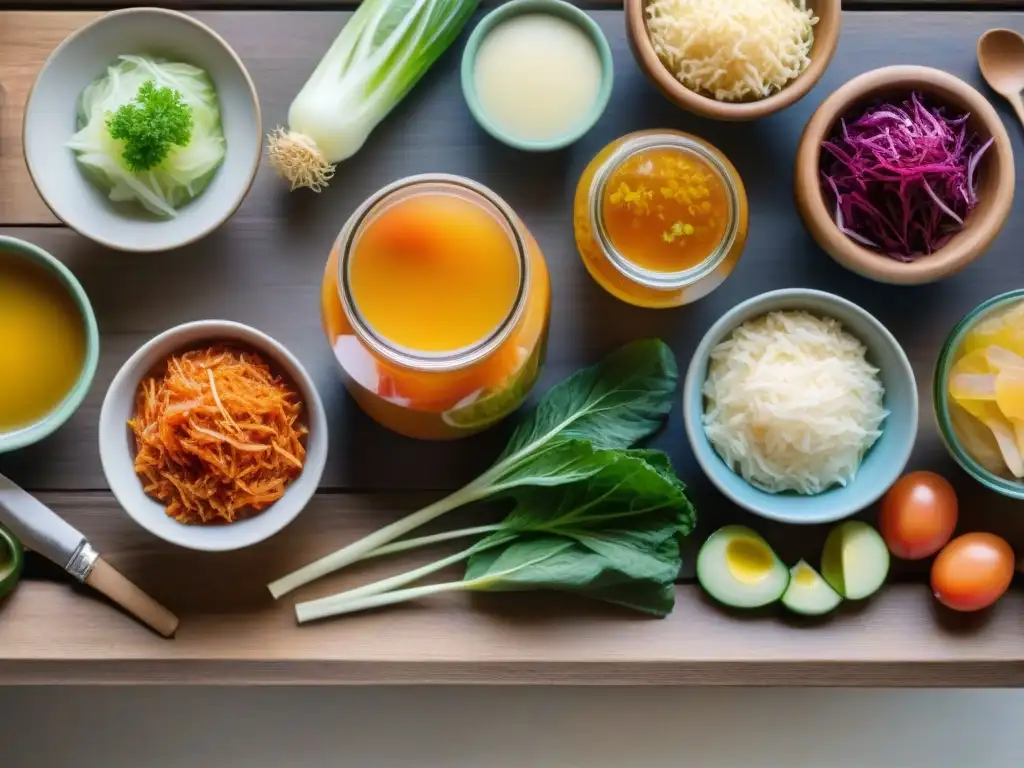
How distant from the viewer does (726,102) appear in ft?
3.98

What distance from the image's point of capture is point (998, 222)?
1.18 meters

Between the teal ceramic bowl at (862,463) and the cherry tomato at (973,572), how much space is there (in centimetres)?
13

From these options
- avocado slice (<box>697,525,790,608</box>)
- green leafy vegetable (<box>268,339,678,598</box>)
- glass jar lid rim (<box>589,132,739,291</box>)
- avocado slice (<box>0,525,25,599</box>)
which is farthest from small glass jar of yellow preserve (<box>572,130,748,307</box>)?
avocado slice (<box>0,525,25,599</box>)

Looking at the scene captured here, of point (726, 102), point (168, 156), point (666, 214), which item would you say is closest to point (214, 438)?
point (168, 156)

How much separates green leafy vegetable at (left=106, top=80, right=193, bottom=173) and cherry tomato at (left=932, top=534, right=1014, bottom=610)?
43.4 inches

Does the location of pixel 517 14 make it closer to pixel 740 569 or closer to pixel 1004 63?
pixel 1004 63

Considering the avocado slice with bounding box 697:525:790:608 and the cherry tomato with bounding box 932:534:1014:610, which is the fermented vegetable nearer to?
the avocado slice with bounding box 697:525:790:608

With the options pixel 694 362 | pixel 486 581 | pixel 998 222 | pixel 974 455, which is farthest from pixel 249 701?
pixel 998 222

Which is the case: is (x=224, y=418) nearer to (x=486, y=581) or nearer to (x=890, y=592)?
(x=486, y=581)

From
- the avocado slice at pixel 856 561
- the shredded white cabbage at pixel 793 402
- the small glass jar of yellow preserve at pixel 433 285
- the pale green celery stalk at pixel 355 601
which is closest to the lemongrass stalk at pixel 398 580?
the pale green celery stalk at pixel 355 601

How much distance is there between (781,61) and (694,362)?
0.39 m

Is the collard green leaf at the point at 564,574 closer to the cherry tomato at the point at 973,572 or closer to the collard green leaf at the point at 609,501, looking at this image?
the collard green leaf at the point at 609,501

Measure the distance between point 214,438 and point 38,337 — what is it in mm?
288

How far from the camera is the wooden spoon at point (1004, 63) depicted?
4.30ft
